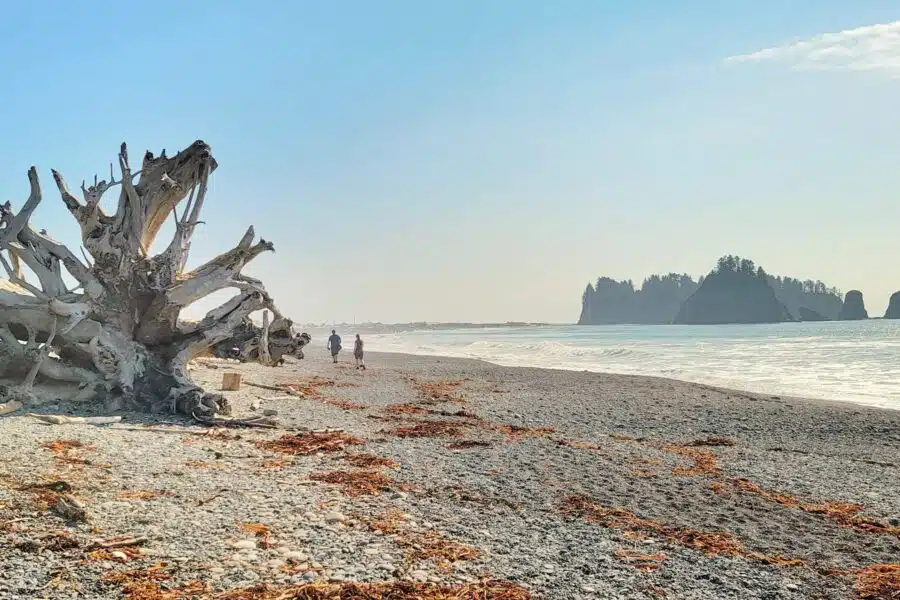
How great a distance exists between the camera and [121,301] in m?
12.5

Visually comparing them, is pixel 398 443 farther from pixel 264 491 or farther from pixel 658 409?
pixel 658 409

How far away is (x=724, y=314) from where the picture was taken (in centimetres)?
15550

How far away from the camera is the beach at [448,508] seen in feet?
14.4

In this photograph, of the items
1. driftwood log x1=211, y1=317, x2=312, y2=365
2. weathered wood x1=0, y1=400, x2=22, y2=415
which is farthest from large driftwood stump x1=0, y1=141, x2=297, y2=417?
driftwood log x1=211, y1=317, x2=312, y2=365

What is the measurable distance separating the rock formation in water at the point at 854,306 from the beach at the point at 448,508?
170 m

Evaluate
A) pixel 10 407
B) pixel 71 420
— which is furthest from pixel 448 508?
pixel 10 407

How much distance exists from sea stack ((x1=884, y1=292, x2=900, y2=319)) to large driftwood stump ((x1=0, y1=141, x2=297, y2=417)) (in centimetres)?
17738

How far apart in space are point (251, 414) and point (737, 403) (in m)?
13.1

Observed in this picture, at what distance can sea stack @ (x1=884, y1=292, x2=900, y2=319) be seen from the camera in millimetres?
151750

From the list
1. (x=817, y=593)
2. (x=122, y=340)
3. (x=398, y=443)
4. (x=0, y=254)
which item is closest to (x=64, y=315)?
(x=122, y=340)

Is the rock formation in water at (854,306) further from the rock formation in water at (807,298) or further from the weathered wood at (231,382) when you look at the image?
the weathered wood at (231,382)

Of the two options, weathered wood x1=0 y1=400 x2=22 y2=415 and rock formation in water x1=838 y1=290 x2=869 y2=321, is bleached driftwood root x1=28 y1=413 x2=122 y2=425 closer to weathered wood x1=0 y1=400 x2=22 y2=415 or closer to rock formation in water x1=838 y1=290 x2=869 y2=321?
weathered wood x1=0 y1=400 x2=22 y2=415

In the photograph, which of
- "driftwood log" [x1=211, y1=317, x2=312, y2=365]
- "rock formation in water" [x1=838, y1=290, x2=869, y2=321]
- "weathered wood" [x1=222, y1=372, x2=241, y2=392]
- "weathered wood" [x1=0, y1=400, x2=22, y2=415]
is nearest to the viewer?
"weathered wood" [x1=0, y1=400, x2=22, y2=415]

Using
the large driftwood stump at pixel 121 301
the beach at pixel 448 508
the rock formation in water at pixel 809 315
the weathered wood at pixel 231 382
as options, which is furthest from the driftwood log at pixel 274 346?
the rock formation in water at pixel 809 315
